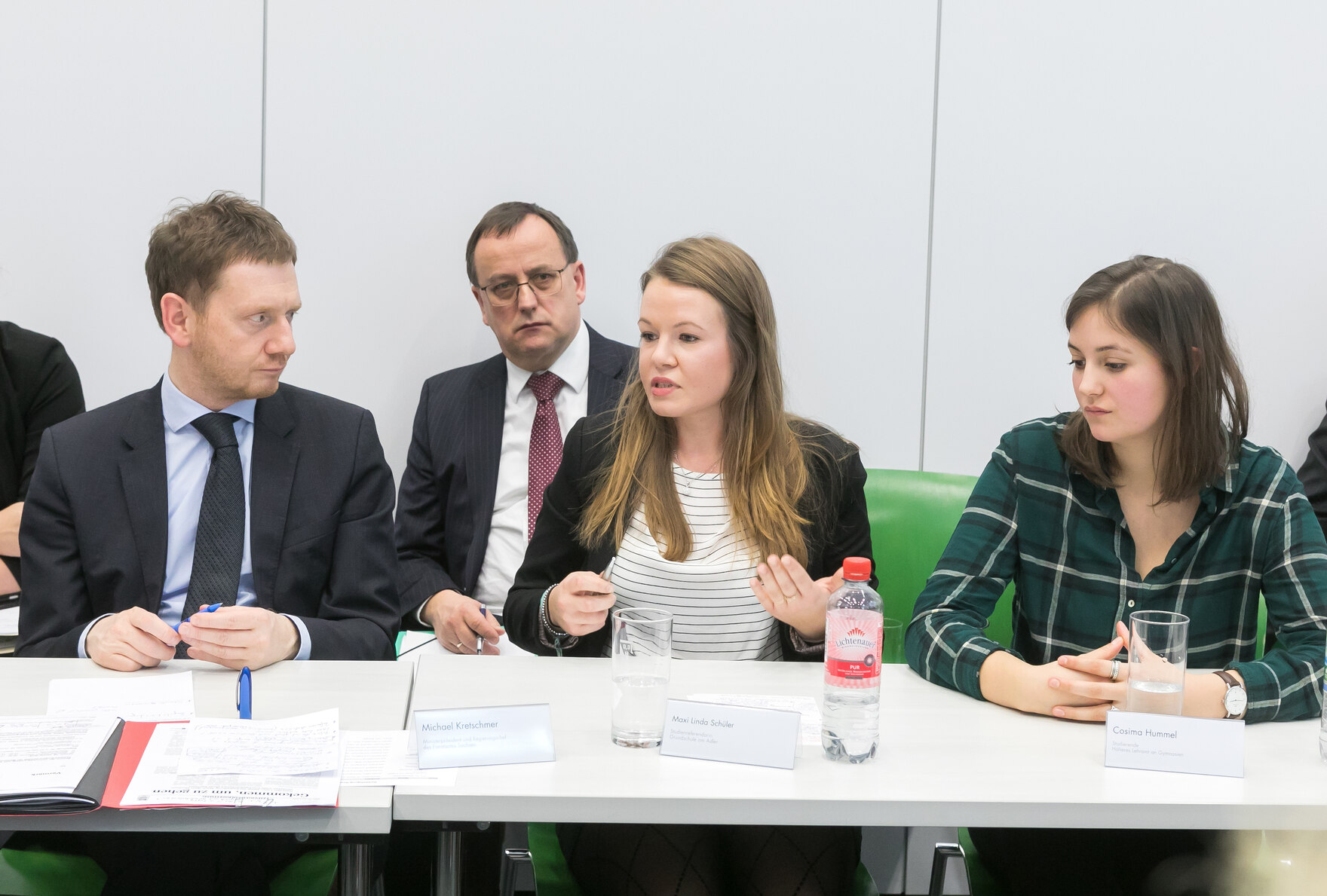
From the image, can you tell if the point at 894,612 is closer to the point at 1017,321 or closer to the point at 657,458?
the point at 657,458

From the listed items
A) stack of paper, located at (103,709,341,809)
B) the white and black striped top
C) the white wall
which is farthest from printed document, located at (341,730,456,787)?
the white wall

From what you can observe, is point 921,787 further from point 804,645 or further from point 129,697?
point 129,697

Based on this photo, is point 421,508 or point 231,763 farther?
point 421,508

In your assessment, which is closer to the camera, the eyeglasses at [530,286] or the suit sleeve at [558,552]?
the suit sleeve at [558,552]

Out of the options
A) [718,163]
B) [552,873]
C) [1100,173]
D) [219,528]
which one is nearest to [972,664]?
[552,873]

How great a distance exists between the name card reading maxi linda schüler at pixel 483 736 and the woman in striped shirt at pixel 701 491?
39 cm

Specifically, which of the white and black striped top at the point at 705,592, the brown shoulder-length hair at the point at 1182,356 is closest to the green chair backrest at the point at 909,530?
the white and black striped top at the point at 705,592

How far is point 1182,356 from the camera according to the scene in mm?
1755

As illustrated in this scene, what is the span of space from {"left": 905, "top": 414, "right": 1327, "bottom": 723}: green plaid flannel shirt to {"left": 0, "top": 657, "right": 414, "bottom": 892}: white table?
2.75ft

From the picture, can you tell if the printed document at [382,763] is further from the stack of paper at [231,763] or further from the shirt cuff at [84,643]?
the shirt cuff at [84,643]

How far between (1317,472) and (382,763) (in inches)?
104

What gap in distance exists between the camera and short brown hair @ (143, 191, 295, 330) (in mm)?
1979

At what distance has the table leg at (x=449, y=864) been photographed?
135 centimetres

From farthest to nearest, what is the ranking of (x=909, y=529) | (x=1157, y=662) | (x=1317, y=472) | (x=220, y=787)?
(x=1317, y=472) < (x=909, y=529) < (x=1157, y=662) < (x=220, y=787)
